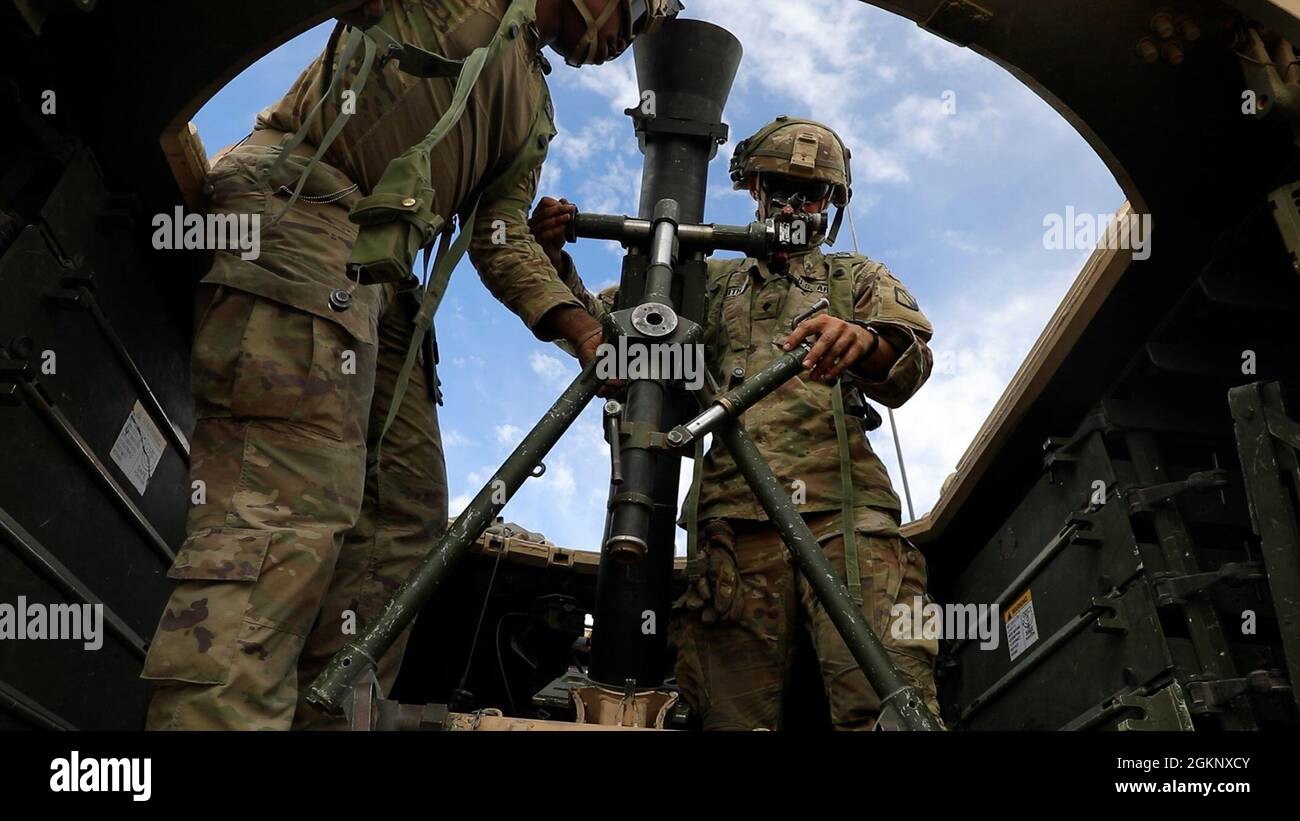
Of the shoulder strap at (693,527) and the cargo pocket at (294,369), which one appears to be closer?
the cargo pocket at (294,369)

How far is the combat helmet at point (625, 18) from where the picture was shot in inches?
152

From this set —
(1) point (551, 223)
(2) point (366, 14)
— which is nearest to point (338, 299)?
(2) point (366, 14)

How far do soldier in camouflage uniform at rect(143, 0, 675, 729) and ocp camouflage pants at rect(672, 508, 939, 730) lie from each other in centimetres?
105

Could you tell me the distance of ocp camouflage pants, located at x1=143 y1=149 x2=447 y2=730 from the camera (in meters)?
2.61

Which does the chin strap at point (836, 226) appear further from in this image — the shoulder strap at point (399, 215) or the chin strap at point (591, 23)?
the shoulder strap at point (399, 215)

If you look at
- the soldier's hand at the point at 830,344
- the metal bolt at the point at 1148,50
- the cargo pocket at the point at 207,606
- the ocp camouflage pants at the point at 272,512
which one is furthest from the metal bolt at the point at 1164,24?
the cargo pocket at the point at 207,606

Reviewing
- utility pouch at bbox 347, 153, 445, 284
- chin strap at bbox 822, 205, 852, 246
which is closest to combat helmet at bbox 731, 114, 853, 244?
chin strap at bbox 822, 205, 852, 246

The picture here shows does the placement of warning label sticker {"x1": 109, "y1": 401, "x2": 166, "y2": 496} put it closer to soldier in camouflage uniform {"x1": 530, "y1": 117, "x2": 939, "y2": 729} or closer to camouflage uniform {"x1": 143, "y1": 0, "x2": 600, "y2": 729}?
camouflage uniform {"x1": 143, "y1": 0, "x2": 600, "y2": 729}

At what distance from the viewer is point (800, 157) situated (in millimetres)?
4789

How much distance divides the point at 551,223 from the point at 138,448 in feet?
5.07

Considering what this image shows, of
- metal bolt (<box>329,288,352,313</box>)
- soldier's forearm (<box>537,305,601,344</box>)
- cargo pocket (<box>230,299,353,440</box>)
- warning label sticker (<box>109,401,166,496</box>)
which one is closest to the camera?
cargo pocket (<box>230,299,353,440</box>)

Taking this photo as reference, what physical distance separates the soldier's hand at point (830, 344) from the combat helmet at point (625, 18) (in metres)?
1.24

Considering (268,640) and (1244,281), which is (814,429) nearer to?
(1244,281)

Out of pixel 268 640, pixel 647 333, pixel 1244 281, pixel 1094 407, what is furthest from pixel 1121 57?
pixel 268 640
